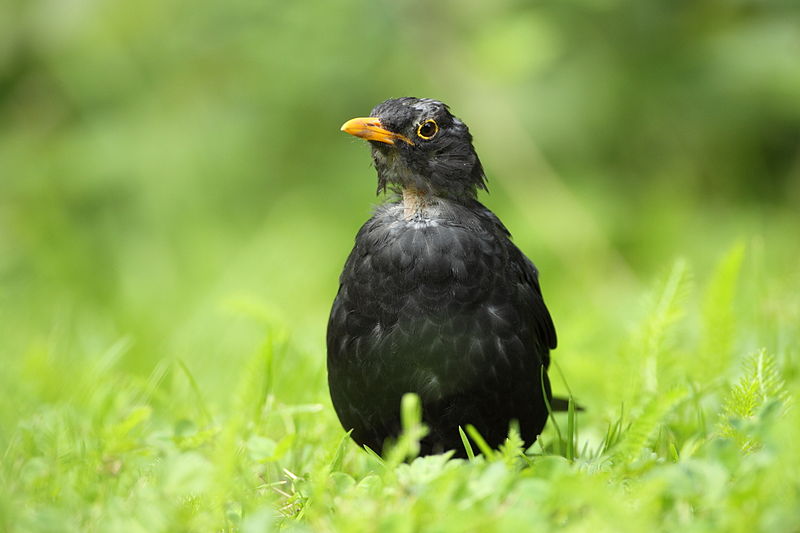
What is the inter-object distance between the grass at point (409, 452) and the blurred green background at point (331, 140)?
167 cm

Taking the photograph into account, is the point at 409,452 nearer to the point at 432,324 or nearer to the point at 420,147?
the point at 432,324

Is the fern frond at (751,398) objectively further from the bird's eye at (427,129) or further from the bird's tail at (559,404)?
the bird's eye at (427,129)

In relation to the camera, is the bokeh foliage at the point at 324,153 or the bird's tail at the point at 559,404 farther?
the bokeh foliage at the point at 324,153

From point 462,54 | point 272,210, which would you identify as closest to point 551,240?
point 462,54

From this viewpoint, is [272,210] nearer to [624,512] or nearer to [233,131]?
[233,131]

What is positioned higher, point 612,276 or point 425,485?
point 425,485

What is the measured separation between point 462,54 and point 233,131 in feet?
5.74

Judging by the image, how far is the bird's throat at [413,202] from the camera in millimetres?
3158

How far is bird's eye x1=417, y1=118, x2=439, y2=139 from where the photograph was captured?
3.22 meters

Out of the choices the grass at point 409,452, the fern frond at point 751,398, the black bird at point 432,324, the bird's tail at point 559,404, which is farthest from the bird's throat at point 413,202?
the fern frond at point 751,398

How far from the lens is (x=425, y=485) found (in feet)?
7.51

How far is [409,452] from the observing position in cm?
274

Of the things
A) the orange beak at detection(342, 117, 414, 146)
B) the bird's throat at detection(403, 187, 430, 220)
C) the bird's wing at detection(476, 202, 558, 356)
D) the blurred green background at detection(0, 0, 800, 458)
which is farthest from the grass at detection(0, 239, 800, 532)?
the blurred green background at detection(0, 0, 800, 458)

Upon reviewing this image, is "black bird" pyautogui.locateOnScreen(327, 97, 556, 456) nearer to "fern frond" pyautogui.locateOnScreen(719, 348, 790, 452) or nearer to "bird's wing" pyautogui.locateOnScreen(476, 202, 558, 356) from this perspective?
"bird's wing" pyautogui.locateOnScreen(476, 202, 558, 356)
